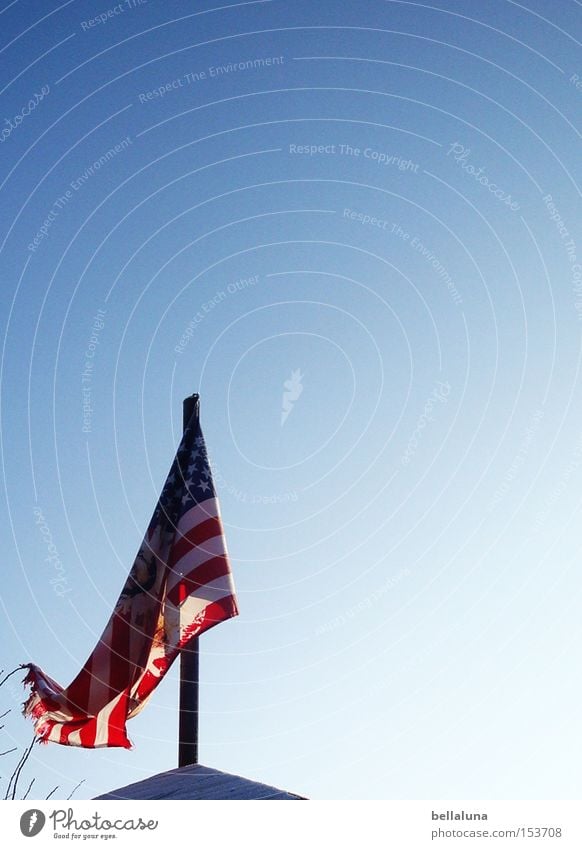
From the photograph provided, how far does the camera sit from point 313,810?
6457 mm

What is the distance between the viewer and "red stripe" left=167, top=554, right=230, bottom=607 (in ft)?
32.1

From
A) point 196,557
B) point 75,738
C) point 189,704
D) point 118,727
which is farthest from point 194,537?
point 75,738

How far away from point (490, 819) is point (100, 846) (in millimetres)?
2611

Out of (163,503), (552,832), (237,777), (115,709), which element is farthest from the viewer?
(163,503)

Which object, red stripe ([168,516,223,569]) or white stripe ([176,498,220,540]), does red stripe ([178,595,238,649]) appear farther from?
white stripe ([176,498,220,540])

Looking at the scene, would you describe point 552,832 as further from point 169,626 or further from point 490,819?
point 169,626

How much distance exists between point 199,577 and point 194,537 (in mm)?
441

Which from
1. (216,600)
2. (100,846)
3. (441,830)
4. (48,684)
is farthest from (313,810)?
(48,684)

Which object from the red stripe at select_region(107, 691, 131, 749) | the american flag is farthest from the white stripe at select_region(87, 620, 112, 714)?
the red stripe at select_region(107, 691, 131, 749)

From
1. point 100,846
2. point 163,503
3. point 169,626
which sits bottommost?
point 100,846

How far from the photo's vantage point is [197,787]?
24.0 feet

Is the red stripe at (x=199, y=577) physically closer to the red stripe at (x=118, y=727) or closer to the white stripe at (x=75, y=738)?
the red stripe at (x=118, y=727)

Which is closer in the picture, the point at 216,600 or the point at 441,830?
the point at 441,830

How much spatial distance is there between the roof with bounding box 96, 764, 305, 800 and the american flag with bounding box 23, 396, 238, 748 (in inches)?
66.9
